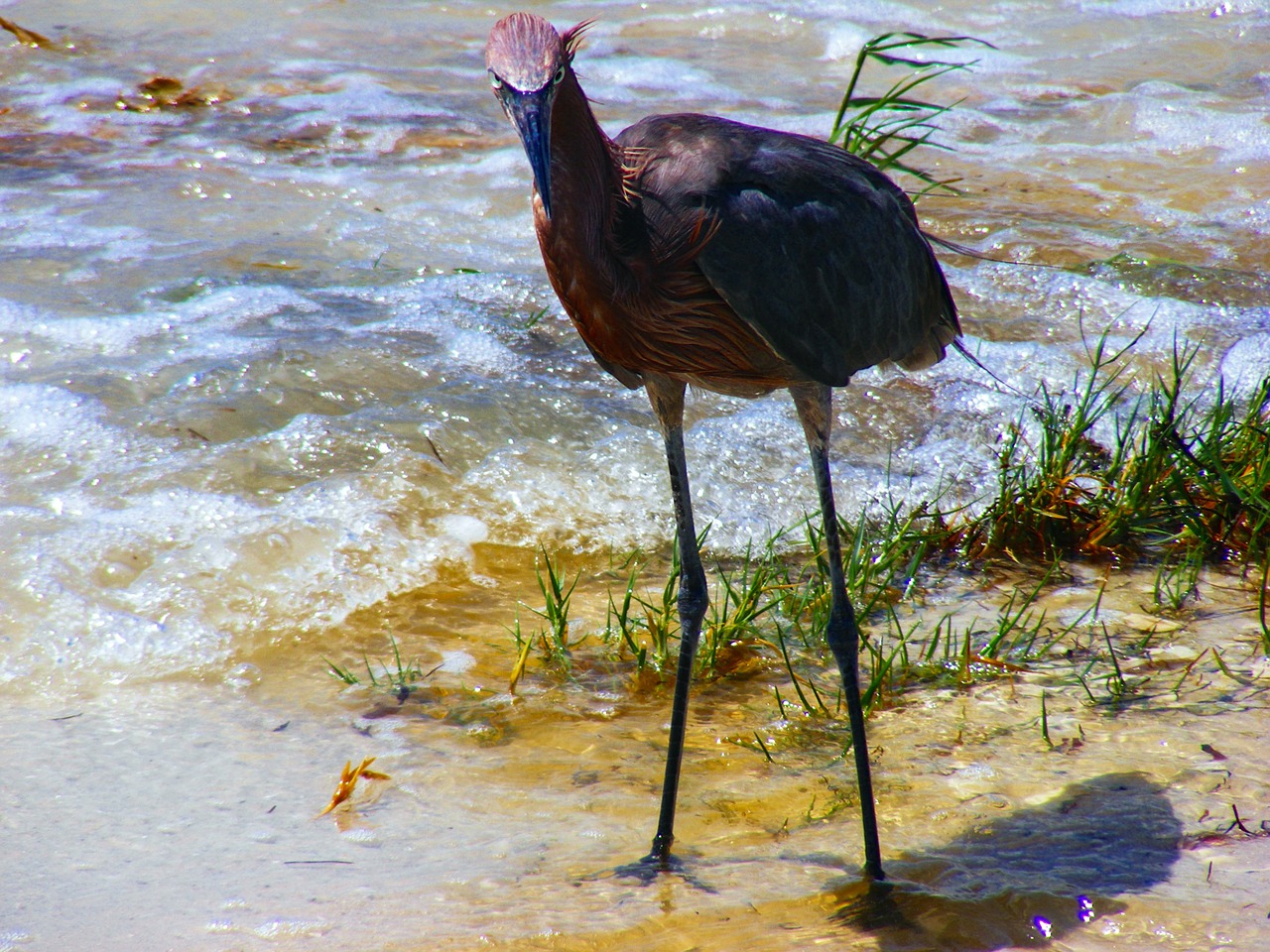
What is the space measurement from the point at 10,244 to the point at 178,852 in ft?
15.1

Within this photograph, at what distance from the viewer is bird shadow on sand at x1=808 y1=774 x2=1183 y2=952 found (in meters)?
2.40

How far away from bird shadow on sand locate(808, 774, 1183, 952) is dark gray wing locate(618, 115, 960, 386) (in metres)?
1.19

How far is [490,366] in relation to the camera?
17.6ft

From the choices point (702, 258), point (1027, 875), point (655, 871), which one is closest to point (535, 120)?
point (702, 258)

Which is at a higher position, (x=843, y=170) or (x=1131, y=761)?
(x=843, y=170)

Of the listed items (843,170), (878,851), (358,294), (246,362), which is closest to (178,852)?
(878,851)

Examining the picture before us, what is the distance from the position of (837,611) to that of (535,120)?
152cm

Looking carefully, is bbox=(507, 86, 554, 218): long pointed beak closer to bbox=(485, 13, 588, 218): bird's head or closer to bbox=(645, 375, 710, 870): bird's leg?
bbox=(485, 13, 588, 218): bird's head

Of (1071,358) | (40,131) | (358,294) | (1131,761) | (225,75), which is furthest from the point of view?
(225,75)

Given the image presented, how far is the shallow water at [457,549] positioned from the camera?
8.43 ft

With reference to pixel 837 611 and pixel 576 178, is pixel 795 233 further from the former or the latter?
pixel 837 611

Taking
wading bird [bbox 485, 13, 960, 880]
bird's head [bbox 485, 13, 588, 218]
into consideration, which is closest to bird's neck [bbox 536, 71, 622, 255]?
wading bird [bbox 485, 13, 960, 880]

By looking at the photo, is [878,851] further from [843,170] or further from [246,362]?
[246,362]

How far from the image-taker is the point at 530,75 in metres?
2.21
